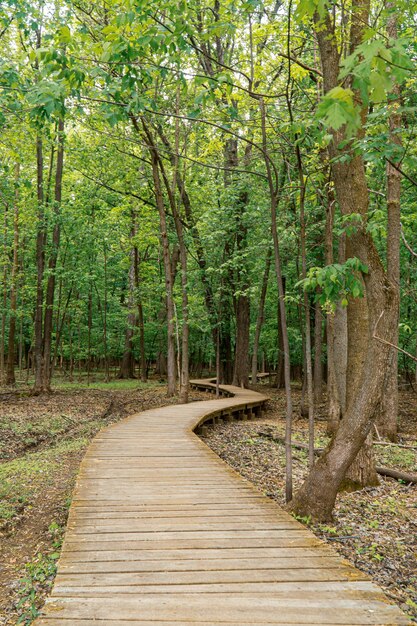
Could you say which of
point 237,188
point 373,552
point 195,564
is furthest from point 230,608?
point 237,188

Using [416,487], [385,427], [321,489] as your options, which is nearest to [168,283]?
[385,427]

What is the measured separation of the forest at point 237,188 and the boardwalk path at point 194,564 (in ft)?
3.78

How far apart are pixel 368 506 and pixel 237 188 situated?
1158 centimetres

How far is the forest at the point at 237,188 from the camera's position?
4.76 m

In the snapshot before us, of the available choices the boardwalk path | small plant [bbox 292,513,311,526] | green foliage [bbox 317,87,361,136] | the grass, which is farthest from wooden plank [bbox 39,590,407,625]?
the grass

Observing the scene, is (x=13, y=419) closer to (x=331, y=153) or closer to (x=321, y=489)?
(x=321, y=489)

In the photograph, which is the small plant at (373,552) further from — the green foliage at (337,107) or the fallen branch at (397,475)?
the green foliage at (337,107)

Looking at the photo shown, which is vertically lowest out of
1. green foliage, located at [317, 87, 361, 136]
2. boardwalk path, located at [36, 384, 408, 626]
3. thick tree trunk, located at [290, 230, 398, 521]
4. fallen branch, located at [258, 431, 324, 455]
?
fallen branch, located at [258, 431, 324, 455]

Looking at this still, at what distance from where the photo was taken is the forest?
476 cm

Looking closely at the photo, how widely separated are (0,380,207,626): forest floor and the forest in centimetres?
29

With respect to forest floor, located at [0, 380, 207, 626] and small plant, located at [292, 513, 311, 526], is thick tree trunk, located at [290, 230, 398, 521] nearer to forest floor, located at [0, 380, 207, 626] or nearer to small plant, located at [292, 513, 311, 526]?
small plant, located at [292, 513, 311, 526]

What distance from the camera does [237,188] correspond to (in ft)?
50.6

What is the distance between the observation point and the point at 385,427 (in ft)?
36.5

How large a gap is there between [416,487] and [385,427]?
3.53m
